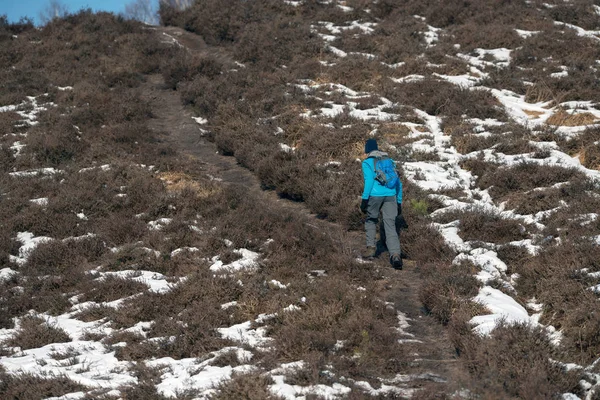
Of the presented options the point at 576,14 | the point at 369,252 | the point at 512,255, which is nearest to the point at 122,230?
the point at 369,252

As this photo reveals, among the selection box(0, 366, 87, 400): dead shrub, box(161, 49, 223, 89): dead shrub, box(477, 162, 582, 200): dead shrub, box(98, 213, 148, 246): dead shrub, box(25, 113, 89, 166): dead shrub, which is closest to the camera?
box(0, 366, 87, 400): dead shrub

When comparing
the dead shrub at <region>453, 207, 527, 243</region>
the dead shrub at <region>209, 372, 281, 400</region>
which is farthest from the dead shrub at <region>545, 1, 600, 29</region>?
the dead shrub at <region>209, 372, 281, 400</region>

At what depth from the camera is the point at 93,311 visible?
27.1ft

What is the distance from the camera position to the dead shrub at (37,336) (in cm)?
757

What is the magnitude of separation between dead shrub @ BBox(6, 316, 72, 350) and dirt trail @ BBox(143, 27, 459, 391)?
14.0 ft

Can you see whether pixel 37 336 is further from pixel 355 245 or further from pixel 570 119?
pixel 570 119

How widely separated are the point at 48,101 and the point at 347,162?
10.8 m

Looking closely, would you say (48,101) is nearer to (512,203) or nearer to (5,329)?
(5,329)

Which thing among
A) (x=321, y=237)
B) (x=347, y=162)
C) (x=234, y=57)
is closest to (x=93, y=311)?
(x=321, y=237)

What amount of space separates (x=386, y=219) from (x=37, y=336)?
531 centimetres

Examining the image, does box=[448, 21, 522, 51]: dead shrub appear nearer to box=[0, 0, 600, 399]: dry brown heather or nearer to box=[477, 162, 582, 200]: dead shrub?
box=[0, 0, 600, 399]: dry brown heather

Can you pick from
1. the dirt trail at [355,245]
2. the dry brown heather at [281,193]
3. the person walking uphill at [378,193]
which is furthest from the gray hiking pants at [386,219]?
the dry brown heather at [281,193]

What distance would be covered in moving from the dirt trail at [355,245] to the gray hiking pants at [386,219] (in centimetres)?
35

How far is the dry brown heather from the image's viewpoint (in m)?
6.47
